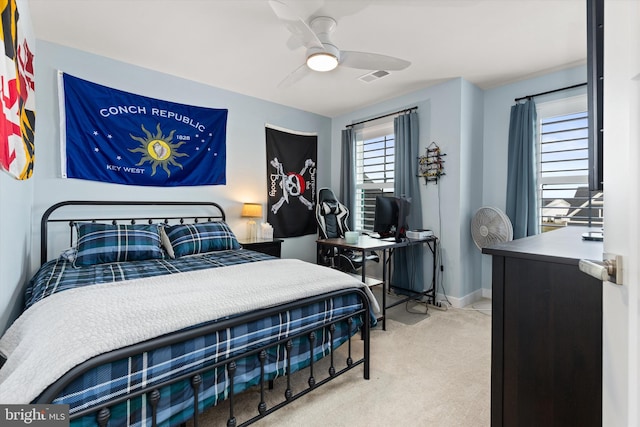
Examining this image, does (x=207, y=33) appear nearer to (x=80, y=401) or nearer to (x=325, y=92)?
(x=325, y=92)

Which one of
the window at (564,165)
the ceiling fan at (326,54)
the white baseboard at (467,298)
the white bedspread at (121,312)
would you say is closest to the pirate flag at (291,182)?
the ceiling fan at (326,54)

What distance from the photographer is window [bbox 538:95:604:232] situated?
120 inches

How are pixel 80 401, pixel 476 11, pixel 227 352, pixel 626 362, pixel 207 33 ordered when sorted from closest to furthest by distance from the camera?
pixel 626 362, pixel 80 401, pixel 227 352, pixel 476 11, pixel 207 33

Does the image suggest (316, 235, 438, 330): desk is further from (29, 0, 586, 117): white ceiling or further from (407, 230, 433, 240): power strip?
(29, 0, 586, 117): white ceiling

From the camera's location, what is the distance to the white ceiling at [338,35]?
2154mm

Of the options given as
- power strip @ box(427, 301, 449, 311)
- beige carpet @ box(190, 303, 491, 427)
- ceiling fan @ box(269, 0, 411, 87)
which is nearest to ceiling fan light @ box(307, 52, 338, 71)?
ceiling fan @ box(269, 0, 411, 87)

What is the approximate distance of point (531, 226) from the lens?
3.27 m

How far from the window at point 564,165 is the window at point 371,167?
5.63ft

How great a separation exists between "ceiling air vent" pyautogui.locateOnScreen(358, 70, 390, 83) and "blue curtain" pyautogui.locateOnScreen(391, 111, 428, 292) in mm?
702

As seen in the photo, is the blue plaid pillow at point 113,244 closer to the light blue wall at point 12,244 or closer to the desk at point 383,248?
the light blue wall at point 12,244

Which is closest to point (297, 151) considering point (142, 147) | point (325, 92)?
point (325, 92)

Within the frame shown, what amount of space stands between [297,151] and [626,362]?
4.21m

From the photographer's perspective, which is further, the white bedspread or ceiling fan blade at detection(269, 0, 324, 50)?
ceiling fan blade at detection(269, 0, 324, 50)

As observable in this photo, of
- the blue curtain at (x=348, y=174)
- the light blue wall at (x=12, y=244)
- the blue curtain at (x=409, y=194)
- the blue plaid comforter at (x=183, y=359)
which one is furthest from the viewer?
the blue curtain at (x=348, y=174)
